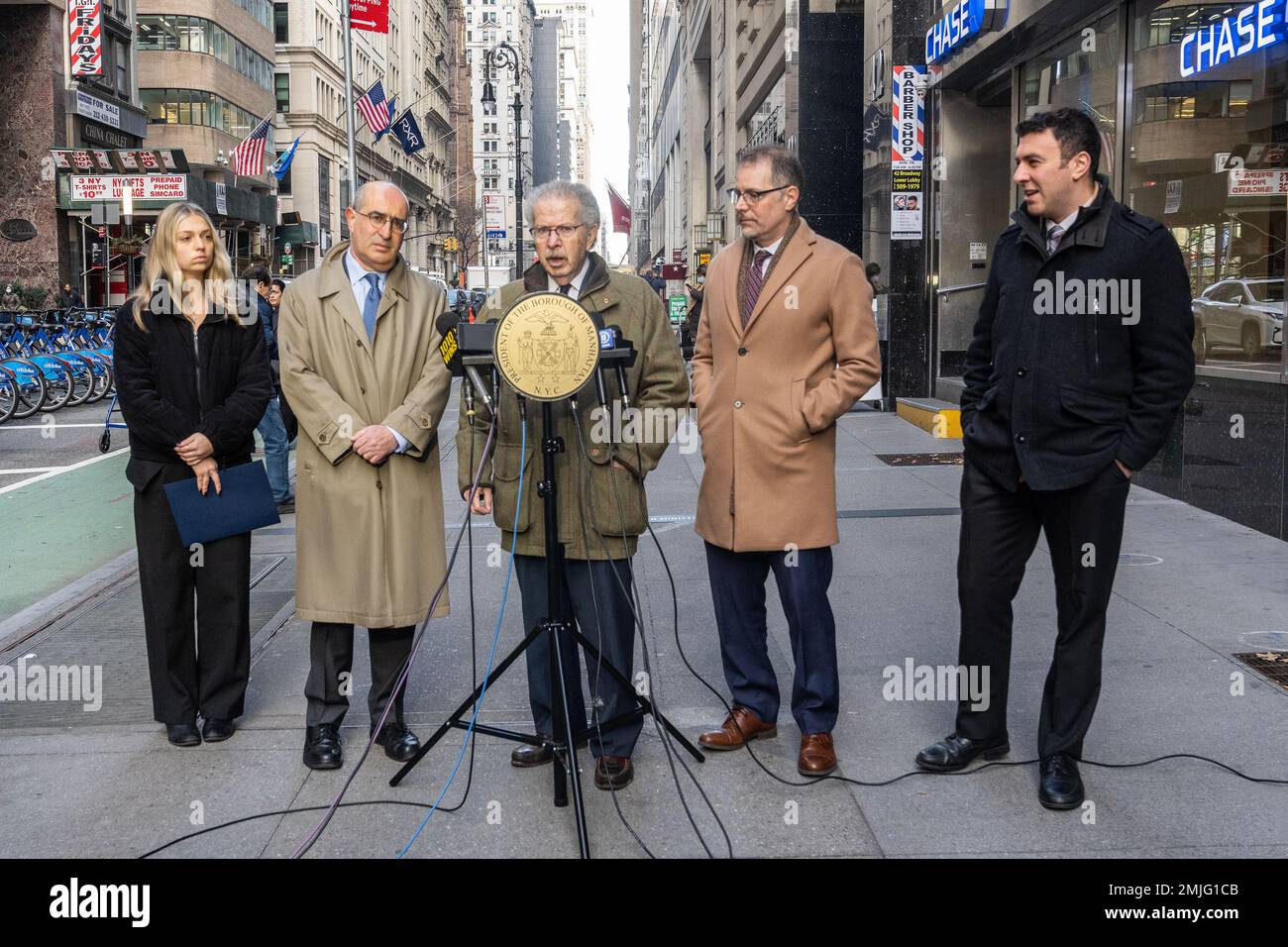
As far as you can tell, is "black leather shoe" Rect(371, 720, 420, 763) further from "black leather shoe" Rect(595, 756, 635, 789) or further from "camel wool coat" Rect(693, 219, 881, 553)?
"camel wool coat" Rect(693, 219, 881, 553)

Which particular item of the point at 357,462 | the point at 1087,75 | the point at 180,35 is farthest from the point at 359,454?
the point at 180,35

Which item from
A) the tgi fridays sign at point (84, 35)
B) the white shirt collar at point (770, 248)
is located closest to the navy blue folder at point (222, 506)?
the white shirt collar at point (770, 248)

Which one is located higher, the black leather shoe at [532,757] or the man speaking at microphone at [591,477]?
the man speaking at microphone at [591,477]

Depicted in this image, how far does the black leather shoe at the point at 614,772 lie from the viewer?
449 cm

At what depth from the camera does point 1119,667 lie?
571 cm

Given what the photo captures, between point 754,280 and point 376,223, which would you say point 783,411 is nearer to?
point 754,280

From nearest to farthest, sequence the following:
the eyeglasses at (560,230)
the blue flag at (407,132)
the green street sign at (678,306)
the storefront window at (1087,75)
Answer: the eyeglasses at (560,230), the storefront window at (1087,75), the green street sign at (678,306), the blue flag at (407,132)

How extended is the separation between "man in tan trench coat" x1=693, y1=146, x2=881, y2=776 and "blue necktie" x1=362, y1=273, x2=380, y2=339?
1247mm

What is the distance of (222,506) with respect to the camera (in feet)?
16.5

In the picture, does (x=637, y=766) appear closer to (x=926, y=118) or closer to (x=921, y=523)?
(x=921, y=523)

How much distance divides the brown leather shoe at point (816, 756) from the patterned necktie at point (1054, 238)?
1837mm

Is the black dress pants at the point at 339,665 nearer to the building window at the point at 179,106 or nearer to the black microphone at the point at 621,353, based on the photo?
the black microphone at the point at 621,353
